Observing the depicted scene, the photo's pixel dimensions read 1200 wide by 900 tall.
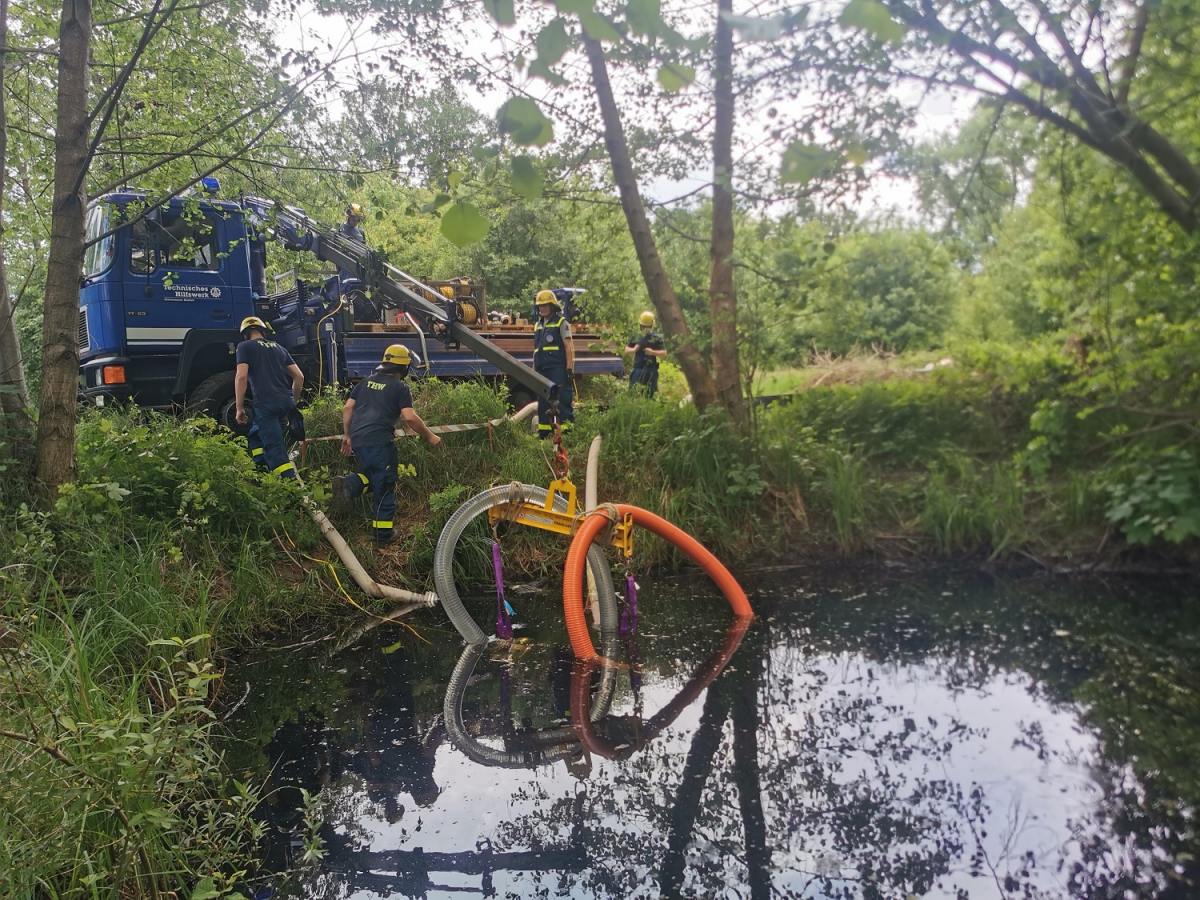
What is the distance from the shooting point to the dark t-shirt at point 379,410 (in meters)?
5.97

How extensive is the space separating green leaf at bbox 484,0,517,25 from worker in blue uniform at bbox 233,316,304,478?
17.7ft

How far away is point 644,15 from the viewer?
50.2 inches

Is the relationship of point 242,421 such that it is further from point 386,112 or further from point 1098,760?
point 1098,760

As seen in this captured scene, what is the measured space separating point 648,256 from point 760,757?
5.13 metres

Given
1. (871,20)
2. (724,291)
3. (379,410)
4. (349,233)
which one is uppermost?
(349,233)

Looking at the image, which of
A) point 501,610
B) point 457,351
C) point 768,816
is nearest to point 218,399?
point 457,351

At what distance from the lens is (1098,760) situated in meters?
3.28

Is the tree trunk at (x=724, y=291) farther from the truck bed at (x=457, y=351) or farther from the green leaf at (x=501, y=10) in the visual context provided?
the green leaf at (x=501, y=10)

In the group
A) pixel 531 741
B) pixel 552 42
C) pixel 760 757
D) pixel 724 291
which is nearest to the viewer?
pixel 552 42

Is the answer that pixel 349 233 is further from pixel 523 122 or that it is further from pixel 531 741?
pixel 523 122

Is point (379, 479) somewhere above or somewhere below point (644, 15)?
Answer: below

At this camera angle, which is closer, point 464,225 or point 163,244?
point 464,225

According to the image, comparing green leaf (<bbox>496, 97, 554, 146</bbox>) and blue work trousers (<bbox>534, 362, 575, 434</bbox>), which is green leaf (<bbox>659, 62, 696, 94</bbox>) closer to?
green leaf (<bbox>496, 97, 554, 146</bbox>)

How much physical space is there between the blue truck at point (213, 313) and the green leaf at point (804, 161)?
591 cm
